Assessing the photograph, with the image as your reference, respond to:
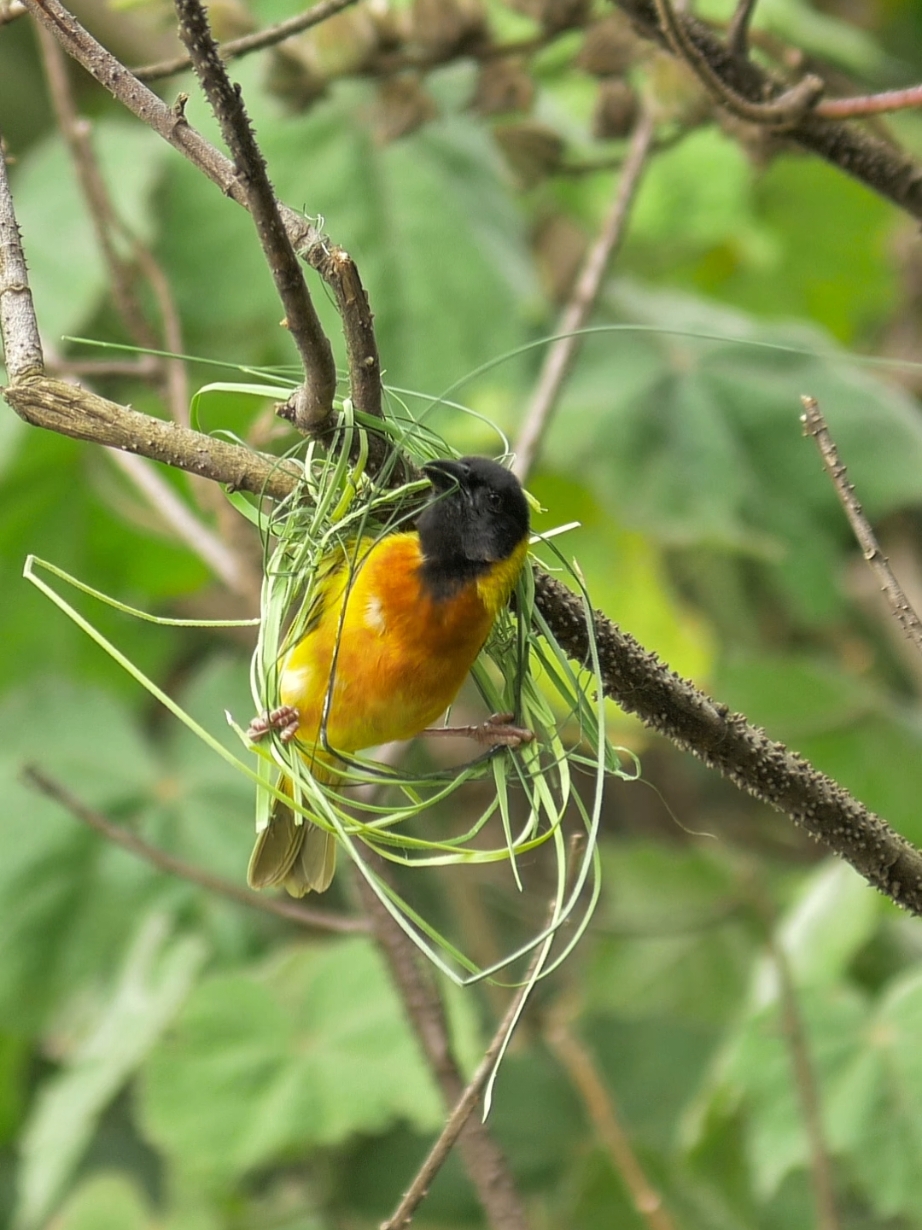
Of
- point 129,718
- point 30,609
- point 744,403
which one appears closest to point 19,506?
point 30,609

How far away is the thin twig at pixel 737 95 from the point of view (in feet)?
4.73

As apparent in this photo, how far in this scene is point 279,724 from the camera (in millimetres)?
1252

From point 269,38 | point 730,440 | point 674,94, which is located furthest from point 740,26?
point 730,440

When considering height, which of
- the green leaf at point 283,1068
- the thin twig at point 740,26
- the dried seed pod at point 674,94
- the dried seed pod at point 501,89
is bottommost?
the green leaf at point 283,1068

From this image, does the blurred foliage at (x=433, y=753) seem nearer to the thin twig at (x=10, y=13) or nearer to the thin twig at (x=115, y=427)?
the thin twig at (x=10, y=13)

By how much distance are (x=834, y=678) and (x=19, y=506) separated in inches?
68.2

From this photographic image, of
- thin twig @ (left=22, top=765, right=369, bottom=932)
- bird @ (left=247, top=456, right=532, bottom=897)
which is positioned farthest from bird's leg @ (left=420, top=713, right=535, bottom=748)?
thin twig @ (left=22, top=765, right=369, bottom=932)

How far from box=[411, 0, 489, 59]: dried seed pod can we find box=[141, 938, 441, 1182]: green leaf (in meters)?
1.47

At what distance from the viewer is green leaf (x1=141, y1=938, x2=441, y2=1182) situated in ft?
7.65

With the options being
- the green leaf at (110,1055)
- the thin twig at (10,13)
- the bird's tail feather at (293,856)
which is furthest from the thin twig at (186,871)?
the thin twig at (10,13)

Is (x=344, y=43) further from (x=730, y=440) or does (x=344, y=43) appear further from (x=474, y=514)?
(x=730, y=440)

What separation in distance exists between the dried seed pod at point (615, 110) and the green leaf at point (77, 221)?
3.04 ft

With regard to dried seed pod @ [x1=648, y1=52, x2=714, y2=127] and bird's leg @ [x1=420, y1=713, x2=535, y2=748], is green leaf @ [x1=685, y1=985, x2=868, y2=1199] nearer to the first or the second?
bird's leg @ [x1=420, y1=713, x2=535, y2=748]

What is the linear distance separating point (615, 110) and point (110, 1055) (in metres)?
1.83
